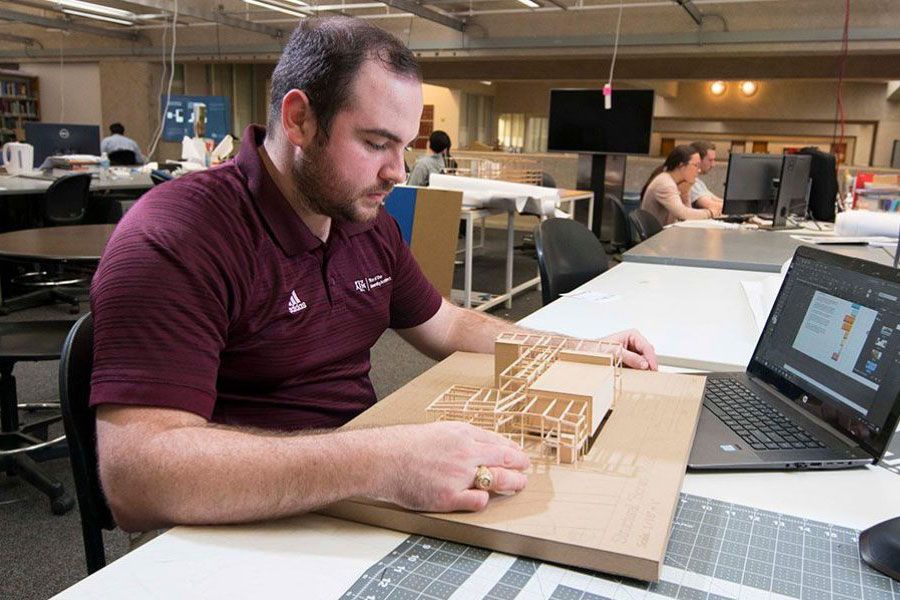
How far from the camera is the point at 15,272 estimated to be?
4871mm

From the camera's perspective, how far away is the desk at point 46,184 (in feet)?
15.5

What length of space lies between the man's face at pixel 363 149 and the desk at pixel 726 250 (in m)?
1.91

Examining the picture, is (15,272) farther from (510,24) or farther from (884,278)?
(510,24)

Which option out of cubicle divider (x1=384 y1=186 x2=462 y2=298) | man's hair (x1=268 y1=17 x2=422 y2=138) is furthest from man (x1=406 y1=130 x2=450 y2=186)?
man's hair (x1=268 y1=17 x2=422 y2=138)

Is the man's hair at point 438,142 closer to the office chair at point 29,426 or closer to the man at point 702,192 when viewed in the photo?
the man at point 702,192

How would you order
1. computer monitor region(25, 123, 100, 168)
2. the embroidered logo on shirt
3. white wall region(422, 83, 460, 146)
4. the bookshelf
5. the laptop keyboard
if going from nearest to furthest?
the laptop keyboard
the embroidered logo on shirt
computer monitor region(25, 123, 100, 168)
white wall region(422, 83, 460, 146)
the bookshelf

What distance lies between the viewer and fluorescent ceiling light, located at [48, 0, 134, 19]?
8484 millimetres

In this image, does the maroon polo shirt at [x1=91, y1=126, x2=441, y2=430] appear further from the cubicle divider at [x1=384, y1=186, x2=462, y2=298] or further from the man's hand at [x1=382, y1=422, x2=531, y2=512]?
the cubicle divider at [x1=384, y1=186, x2=462, y2=298]

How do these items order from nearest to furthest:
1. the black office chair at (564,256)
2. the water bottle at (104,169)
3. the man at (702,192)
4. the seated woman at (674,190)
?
the black office chair at (564,256), the seated woman at (674,190), the man at (702,192), the water bottle at (104,169)

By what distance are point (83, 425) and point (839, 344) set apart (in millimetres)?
1147

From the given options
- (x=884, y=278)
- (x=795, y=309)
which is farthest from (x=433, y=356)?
(x=884, y=278)

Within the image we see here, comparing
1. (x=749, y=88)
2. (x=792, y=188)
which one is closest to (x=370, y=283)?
(x=792, y=188)

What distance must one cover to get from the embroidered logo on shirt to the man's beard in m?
0.16

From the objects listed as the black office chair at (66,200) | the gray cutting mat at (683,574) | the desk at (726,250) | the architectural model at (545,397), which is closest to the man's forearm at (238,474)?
the gray cutting mat at (683,574)
